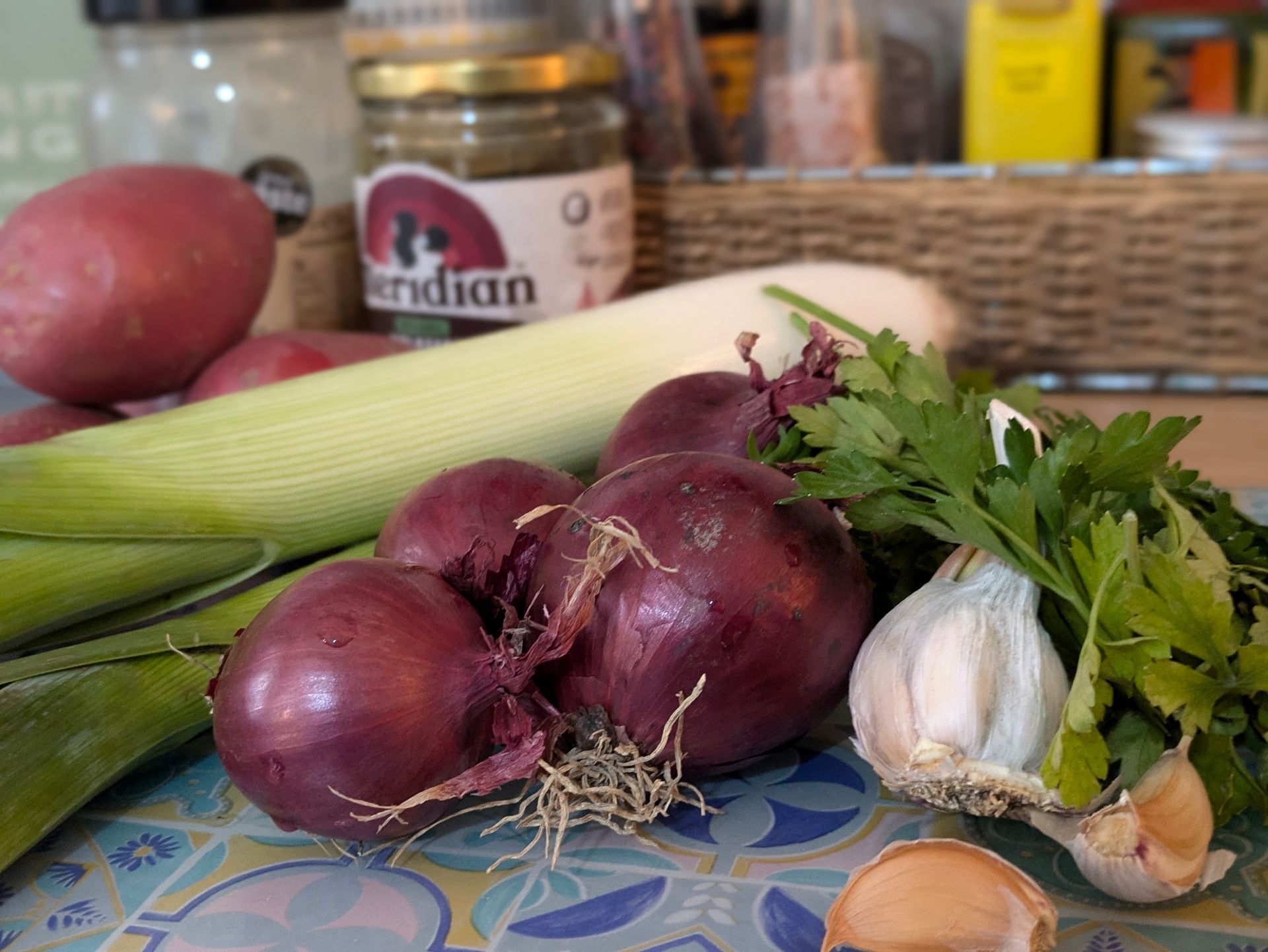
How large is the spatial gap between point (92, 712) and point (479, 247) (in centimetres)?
64

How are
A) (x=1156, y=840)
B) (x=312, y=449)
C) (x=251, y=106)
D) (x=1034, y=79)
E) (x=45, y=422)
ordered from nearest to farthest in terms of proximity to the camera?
(x=1156, y=840), (x=312, y=449), (x=45, y=422), (x=251, y=106), (x=1034, y=79)

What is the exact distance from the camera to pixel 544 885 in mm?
533

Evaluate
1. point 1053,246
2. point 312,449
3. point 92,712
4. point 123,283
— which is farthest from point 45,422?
point 1053,246

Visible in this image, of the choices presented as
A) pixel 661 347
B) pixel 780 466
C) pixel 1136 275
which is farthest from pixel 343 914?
pixel 1136 275

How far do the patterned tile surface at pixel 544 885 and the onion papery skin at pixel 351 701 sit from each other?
3 centimetres

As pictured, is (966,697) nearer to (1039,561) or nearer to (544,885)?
(1039,561)

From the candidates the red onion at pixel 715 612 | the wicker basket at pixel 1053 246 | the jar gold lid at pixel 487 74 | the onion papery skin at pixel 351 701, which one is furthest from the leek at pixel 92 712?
the wicker basket at pixel 1053 246

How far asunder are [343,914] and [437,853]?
56 millimetres

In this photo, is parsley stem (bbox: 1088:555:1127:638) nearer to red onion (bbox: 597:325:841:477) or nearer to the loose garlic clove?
the loose garlic clove

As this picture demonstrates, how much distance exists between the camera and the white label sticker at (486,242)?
3.65 feet

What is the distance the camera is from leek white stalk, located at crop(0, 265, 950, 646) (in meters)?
0.65

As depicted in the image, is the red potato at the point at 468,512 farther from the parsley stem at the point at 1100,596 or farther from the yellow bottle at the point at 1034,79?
the yellow bottle at the point at 1034,79

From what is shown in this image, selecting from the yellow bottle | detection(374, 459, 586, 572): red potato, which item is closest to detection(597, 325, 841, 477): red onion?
detection(374, 459, 586, 572): red potato

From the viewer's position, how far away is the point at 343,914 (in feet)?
1.69
